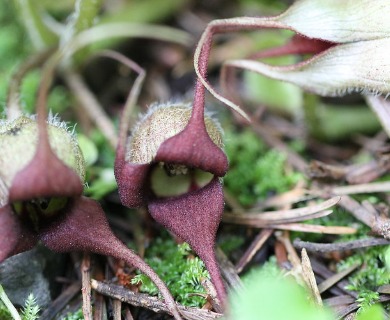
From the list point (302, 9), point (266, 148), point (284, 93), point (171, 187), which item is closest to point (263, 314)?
point (171, 187)

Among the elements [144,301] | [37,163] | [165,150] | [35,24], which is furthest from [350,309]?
[35,24]

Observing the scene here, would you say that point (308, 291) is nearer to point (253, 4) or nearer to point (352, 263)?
point (352, 263)

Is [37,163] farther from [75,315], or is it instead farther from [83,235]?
[75,315]

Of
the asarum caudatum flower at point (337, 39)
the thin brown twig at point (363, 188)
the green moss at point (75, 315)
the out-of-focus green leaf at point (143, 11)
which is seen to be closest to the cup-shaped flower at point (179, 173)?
the asarum caudatum flower at point (337, 39)

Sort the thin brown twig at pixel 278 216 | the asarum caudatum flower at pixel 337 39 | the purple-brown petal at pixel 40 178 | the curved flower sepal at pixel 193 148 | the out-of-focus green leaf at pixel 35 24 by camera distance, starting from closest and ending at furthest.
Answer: the purple-brown petal at pixel 40 178
the curved flower sepal at pixel 193 148
the asarum caudatum flower at pixel 337 39
the thin brown twig at pixel 278 216
the out-of-focus green leaf at pixel 35 24

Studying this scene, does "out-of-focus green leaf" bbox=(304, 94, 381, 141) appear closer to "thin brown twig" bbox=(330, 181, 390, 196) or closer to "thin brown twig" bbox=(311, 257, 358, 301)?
"thin brown twig" bbox=(330, 181, 390, 196)

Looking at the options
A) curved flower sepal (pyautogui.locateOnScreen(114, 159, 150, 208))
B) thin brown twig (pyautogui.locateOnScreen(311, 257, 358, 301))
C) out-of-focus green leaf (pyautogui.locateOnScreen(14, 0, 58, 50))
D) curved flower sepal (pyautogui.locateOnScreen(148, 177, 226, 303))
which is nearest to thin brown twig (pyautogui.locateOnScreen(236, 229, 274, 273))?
thin brown twig (pyautogui.locateOnScreen(311, 257, 358, 301))

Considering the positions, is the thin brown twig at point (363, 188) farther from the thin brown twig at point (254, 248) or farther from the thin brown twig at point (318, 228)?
the thin brown twig at point (254, 248)
